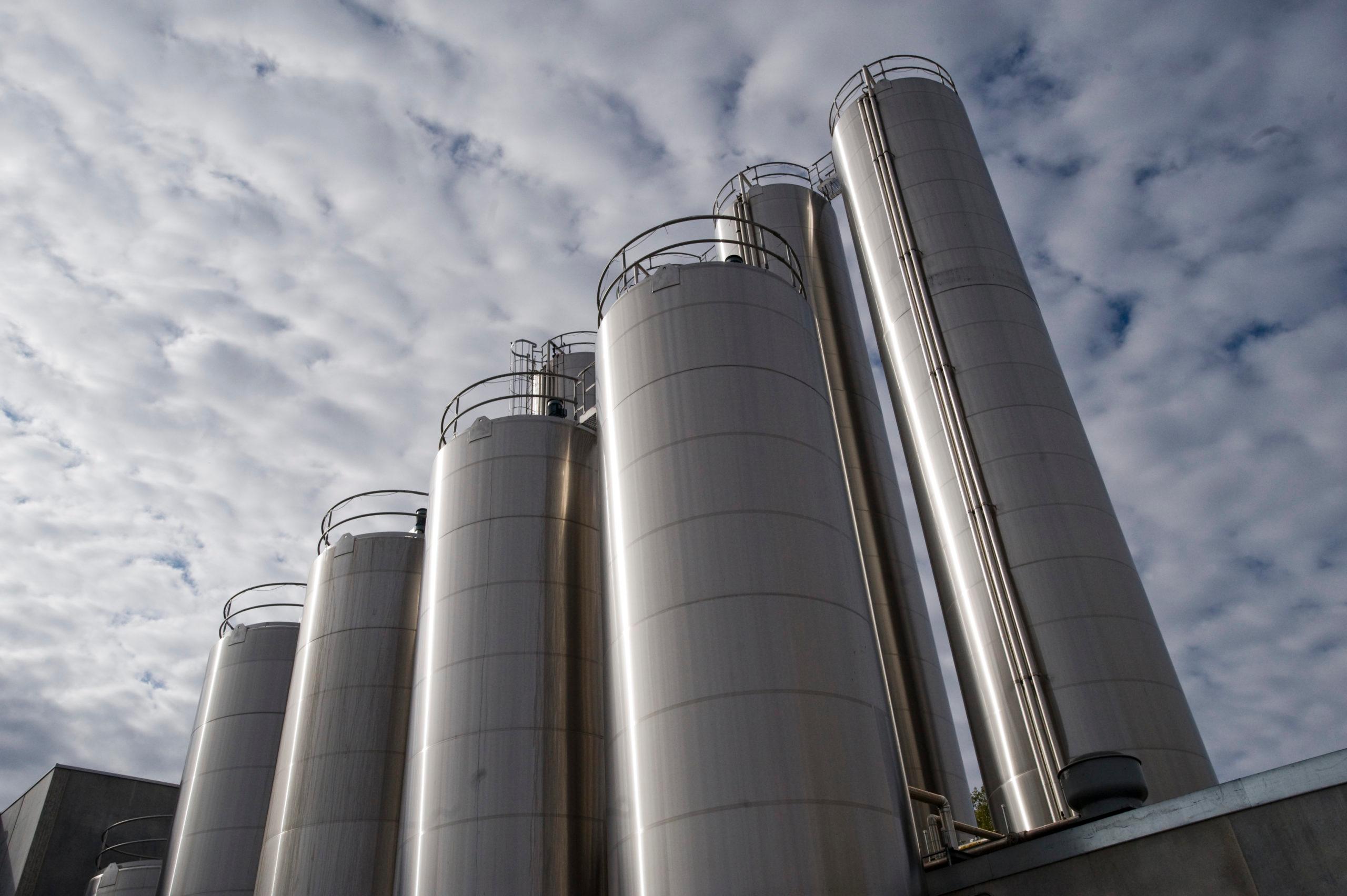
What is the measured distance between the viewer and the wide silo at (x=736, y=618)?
13.4m

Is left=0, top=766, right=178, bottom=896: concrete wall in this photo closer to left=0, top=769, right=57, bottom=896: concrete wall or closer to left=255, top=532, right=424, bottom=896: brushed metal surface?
left=0, top=769, right=57, bottom=896: concrete wall

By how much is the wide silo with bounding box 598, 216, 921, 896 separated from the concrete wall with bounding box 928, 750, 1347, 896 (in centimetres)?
227

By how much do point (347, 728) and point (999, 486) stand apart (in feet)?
56.2

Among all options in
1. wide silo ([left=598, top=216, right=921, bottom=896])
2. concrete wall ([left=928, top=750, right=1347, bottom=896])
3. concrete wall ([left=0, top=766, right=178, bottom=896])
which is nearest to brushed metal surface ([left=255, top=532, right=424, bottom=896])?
wide silo ([left=598, top=216, right=921, bottom=896])

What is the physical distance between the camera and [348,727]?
81.3 feet

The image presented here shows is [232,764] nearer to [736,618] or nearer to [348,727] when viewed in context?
[348,727]

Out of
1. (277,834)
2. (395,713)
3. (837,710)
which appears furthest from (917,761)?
(277,834)

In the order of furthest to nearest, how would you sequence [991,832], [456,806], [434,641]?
[434,641], [456,806], [991,832]

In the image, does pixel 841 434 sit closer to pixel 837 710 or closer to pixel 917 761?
pixel 917 761

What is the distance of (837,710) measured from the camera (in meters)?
14.2

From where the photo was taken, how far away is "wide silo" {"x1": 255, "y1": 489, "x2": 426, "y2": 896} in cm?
2333

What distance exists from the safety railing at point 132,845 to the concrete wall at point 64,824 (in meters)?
0.24

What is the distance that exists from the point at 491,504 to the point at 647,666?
26.4ft

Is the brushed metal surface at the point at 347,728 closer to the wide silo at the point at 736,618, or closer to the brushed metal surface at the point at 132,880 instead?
the wide silo at the point at 736,618
